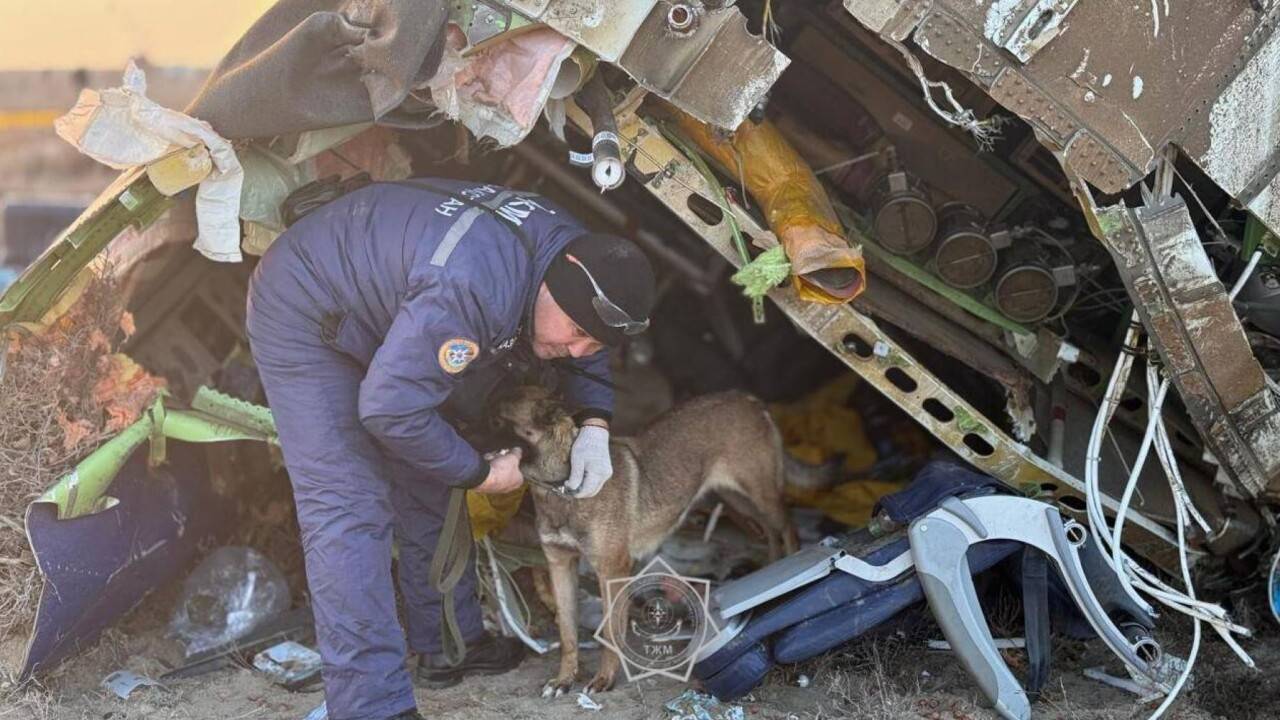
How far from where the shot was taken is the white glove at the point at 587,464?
4555 mm

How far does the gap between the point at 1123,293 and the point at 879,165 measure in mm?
1280

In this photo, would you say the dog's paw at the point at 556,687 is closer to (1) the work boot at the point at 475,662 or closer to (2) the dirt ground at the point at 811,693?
(2) the dirt ground at the point at 811,693

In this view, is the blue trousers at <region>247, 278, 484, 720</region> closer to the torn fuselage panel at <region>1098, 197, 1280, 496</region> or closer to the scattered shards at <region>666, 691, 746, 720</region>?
the scattered shards at <region>666, 691, 746, 720</region>

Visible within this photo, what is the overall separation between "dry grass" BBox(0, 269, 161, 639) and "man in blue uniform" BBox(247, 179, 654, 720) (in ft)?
3.27

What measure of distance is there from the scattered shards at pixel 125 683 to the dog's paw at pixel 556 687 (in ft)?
5.12

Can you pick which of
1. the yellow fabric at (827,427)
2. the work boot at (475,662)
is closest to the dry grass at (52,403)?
the work boot at (475,662)

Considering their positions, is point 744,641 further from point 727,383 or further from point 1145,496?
point 727,383

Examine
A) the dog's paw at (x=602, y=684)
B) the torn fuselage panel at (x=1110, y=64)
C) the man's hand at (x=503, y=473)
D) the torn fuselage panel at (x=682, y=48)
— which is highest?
the torn fuselage panel at (x=1110, y=64)

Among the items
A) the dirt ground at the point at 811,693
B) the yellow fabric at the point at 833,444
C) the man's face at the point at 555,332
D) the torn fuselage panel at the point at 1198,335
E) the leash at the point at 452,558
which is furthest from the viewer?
the yellow fabric at the point at 833,444

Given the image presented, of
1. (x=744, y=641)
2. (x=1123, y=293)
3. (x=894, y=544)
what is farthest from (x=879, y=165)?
(x=744, y=641)

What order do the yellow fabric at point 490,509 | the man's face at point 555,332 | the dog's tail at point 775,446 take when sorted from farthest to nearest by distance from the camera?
the dog's tail at point 775,446
the yellow fabric at point 490,509
the man's face at point 555,332

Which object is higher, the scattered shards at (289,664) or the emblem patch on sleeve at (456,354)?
the emblem patch on sleeve at (456,354)

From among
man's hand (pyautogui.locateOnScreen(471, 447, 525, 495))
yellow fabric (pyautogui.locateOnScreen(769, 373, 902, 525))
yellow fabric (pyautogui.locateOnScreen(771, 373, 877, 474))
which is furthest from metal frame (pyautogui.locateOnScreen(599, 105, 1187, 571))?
yellow fabric (pyautogui.locateOnScreen(771, 373, 877, 474))

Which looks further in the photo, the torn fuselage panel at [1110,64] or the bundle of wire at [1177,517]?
the bundle of wire at [1177,517]
